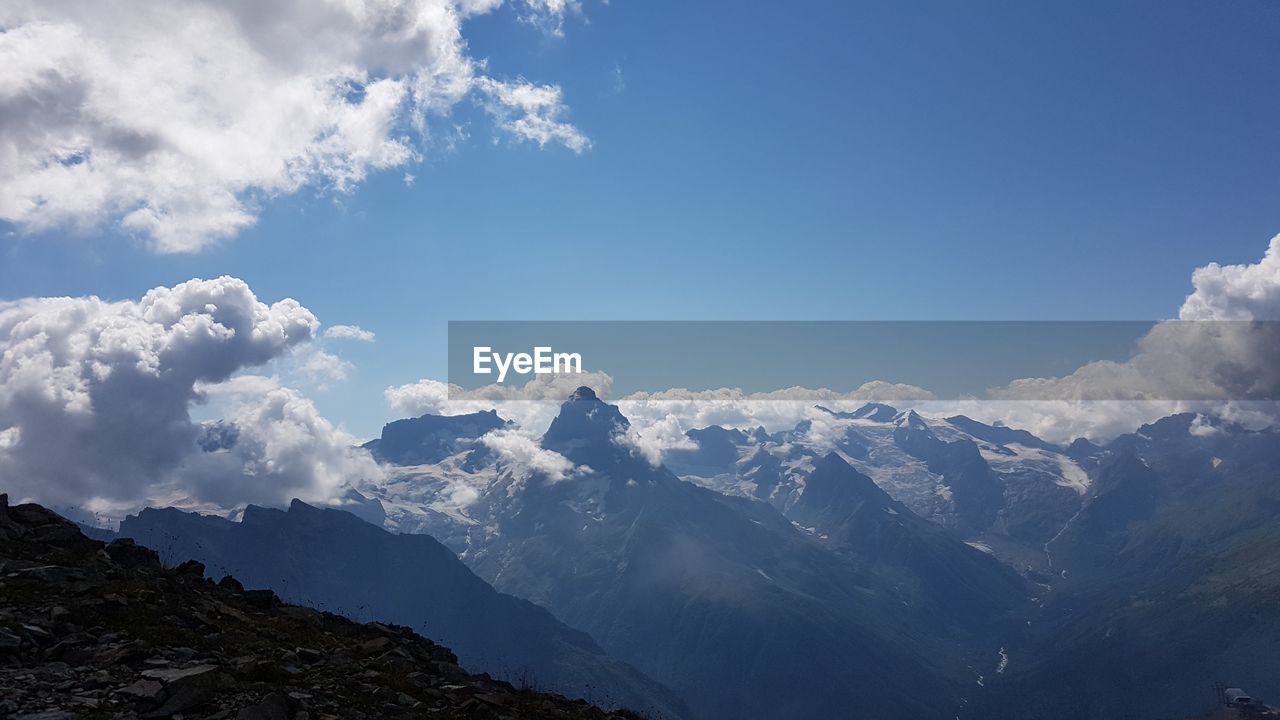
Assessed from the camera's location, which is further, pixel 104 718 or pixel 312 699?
pixel 312 699

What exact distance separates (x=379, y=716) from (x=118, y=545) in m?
22.7

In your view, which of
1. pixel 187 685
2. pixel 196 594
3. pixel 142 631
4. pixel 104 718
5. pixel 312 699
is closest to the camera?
pixel 104 718

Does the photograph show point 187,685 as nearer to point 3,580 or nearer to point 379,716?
point 379,716

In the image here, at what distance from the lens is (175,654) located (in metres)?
23.9

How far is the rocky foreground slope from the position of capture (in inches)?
814

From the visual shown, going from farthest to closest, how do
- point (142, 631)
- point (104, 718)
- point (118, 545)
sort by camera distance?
point (118, 545), point (142, 631), point (104, 718)

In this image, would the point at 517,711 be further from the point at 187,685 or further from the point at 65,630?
the point at 65,630

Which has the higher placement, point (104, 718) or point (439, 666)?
point (104, 718)

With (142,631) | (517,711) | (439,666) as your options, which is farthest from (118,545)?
(517,711)

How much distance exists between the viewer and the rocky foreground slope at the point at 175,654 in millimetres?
20672

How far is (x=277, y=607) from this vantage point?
1503 inches

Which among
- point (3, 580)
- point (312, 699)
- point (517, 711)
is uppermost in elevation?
point (3, 580)

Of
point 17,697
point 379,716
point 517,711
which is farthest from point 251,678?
point 517,711

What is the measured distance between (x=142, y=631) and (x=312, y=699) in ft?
23.0
